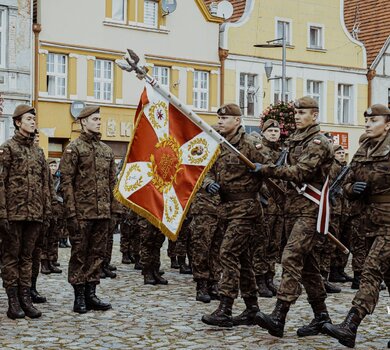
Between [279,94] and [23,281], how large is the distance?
2773 centimetres

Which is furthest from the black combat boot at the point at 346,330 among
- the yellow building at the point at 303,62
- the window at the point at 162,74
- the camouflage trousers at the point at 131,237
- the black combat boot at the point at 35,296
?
the yellow building at the point at 303,62

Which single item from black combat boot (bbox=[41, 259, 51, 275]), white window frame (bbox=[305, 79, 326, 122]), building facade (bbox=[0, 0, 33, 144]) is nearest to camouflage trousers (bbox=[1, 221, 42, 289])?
black combat boot (bbox=[41, 259, 51, 275])

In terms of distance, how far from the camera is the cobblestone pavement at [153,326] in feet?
26.1

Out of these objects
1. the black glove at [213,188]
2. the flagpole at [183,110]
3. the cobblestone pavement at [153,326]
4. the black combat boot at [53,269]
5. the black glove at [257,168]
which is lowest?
the cobblestone pavement at [153,326]

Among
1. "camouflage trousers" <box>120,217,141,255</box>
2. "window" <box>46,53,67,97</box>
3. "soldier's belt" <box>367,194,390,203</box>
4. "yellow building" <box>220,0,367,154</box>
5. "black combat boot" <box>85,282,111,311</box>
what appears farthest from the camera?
"yellow building" <box>220,0,367,154</box>

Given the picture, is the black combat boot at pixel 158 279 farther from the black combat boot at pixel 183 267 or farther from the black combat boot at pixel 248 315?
the black combat boot at pixel 248 315

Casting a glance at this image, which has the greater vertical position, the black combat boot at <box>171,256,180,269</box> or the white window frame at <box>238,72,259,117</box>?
the white window frame at <box>238,72,259,117</box>

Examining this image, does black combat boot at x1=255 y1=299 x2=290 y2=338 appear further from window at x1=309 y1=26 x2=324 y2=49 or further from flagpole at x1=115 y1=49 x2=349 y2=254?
window at x1=309 y1=26 x2=324 y2=49

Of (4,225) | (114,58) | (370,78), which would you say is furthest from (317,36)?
(4,225)

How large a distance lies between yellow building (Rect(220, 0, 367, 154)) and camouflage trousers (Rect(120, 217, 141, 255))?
1954 centimetres

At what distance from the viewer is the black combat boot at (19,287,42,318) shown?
9.38 m

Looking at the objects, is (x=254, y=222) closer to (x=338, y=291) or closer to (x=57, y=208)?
(x=338, y=291)

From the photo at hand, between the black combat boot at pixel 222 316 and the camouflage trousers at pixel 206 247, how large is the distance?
1934mm

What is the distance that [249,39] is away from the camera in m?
35.5
